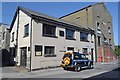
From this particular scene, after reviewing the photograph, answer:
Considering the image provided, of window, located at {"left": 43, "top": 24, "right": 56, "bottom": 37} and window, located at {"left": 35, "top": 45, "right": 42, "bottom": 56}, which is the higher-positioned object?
window, located at {"left": 43, "top": 24, "right": 56, "bottom": 37}

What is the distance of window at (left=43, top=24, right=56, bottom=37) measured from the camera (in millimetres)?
20438

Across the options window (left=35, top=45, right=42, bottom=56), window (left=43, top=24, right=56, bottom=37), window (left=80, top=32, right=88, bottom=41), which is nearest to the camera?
window (left=35, top=45, right=42, bottom=56)

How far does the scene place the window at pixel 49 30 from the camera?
20.4 m

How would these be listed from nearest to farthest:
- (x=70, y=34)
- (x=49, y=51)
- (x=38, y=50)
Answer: (x=38, y=50) → (x=49, y=51) → (x=70, y=34)

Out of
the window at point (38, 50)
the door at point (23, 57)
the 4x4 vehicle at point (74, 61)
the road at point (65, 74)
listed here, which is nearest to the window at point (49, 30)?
the window at point (38, 50)

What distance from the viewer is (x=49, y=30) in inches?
826

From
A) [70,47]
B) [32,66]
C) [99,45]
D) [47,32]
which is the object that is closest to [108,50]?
[99,45]

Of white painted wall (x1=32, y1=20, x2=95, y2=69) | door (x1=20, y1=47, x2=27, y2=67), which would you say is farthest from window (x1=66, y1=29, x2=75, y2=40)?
door (x1=20, y1=47, x2=27, y2=67)

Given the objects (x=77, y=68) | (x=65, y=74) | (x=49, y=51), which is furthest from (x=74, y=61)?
(x=49, y=51)

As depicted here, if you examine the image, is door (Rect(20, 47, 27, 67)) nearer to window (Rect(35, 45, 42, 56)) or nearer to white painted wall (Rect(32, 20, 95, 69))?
window (Rect(35, 45, 42, 56))

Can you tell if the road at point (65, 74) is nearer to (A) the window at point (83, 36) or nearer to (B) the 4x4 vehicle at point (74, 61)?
(B) the 4x4 vehicle at point (74, 61)

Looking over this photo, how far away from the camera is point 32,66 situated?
18344 mm

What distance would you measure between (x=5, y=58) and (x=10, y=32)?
4242 mm

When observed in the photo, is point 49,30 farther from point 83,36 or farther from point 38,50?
point 83,36
